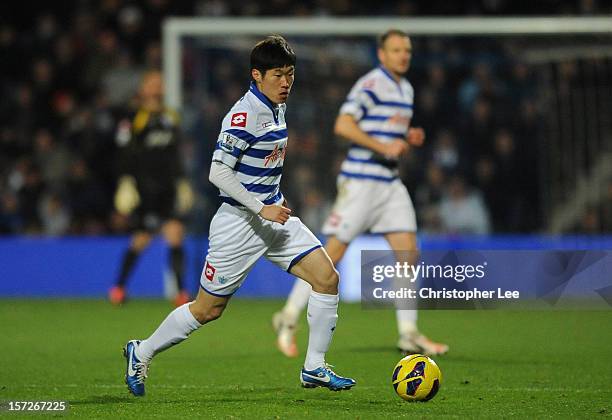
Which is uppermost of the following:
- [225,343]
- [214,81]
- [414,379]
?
[214,81]

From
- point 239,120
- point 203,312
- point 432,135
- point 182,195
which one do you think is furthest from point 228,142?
point 432,135

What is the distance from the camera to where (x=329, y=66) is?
14.1 meters

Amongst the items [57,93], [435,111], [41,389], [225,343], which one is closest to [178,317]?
[41,389]

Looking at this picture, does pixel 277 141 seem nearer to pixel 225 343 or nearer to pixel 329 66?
pixel 225 343

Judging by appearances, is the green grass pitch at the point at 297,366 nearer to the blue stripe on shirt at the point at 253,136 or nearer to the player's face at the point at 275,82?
the blue stripe on shirt at the point at 253,136

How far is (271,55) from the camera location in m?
6.58

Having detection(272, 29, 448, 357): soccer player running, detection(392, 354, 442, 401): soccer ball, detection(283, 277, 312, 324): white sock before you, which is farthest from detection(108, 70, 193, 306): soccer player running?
detection(392, 354, 442, 401): soccer ball

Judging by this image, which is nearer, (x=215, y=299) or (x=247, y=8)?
(x=215, y=299)

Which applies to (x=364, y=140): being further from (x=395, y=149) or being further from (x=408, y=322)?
(x=408, y=322)

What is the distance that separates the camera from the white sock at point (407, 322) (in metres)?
8.91

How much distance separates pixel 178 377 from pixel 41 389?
98cm

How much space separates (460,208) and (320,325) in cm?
799

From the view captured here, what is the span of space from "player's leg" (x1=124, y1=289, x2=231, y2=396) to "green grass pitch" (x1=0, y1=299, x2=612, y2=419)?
0.13m

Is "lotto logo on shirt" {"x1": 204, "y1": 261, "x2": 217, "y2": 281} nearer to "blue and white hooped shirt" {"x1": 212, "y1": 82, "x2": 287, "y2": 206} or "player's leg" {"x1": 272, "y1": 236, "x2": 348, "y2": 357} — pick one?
"blue and white hooped shirt" {"x1": 212, "y1": 82, "x2": 287, "y2": 206}
